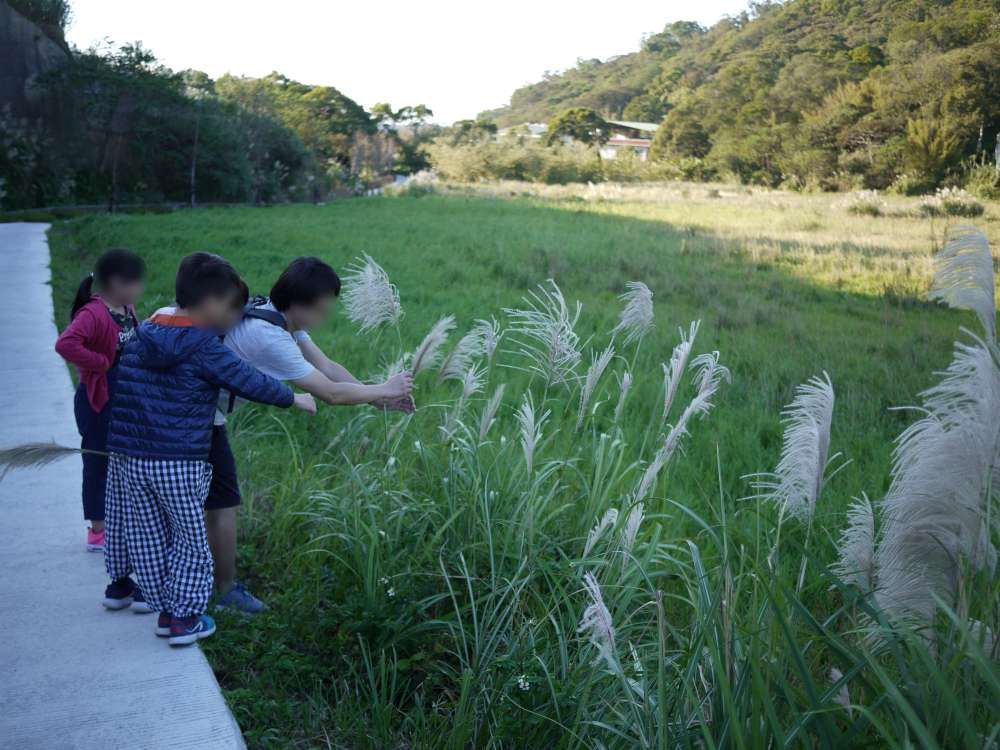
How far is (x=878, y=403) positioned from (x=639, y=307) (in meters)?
3.03

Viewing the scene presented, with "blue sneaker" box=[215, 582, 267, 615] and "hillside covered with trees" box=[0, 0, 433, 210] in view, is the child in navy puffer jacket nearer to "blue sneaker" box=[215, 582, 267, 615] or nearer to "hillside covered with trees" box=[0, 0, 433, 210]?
"blue sneaker" box=[215, 582, 267, 615]

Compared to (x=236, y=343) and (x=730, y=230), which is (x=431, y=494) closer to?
(x=236, y=343)

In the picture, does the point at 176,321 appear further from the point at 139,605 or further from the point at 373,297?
the point at 139,605

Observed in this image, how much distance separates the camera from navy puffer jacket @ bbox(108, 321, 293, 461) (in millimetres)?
2928

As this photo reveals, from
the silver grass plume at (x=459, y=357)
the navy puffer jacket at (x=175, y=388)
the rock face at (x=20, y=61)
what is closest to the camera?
the navy puffer jacket at (x=175, y=388)

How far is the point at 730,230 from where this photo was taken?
13.9m

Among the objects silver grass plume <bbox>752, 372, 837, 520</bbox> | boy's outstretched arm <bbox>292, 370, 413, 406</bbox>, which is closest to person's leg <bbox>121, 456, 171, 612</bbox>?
boy's outstretched arm <bbox>292, 370, 413, 406</bbox>

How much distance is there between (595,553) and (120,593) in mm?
1869

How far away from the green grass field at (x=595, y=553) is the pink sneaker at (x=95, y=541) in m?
0.62

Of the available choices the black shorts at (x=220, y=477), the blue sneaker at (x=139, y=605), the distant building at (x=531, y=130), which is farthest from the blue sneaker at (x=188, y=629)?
the distant building at (x=531, y=130)

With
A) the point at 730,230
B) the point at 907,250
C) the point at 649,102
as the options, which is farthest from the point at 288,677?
the point at 649,102

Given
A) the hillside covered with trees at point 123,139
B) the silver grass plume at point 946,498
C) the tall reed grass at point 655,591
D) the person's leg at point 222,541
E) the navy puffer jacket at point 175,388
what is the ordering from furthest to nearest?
the hillside covered with trees at point 123,139
the person's leg at point 222,541
the navy puffer jacket at point 175,388
the tall reed grass at point 655,591
the silver grass plume at point 946,498

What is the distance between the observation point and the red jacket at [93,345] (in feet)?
11.6

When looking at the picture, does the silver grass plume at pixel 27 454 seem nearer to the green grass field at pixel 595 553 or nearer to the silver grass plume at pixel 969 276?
the green grass field at pixel 595 553
